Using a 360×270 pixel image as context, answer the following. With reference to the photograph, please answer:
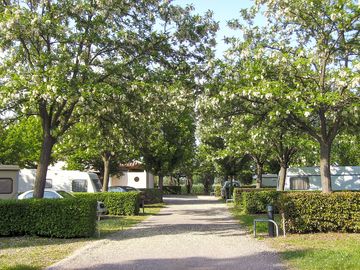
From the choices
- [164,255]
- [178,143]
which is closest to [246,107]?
[164,255]

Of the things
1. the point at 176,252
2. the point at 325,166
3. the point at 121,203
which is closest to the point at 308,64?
the point at 325,166

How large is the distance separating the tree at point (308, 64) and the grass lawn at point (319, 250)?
2874 mm

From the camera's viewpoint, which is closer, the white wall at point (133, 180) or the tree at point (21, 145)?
the tree at point (21, 145)

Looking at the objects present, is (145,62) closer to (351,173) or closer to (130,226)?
(130,226)

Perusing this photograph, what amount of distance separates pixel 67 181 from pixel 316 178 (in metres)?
13.4

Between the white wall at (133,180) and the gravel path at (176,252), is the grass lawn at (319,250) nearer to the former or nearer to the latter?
the gravel path at (176,252)

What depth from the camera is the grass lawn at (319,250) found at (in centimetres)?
857

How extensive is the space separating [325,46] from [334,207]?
4.66 meters

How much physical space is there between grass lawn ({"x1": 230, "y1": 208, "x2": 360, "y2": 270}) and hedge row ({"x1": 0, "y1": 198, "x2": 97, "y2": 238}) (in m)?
4.96

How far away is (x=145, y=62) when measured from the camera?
14477 millimetres

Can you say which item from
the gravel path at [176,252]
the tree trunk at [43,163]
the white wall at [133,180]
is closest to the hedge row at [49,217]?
the gravel path at [176,252]

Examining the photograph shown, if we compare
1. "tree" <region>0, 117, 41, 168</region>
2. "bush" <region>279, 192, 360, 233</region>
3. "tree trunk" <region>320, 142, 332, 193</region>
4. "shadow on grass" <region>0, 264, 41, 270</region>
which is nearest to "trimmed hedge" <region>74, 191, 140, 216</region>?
"tree trunk" <region>320, 142, 332, 193</region>

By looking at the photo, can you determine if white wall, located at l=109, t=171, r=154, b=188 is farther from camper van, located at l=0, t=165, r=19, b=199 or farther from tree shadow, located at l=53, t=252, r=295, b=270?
tree shadow, located at l=53, t=252, r=295, b=270

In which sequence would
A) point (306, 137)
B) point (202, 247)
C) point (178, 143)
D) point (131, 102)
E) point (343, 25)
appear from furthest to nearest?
1. point (178, 143)
2. point (306, 137)
3. point (131, 102)
4. point (343, 25)
5. point (202, 247)
